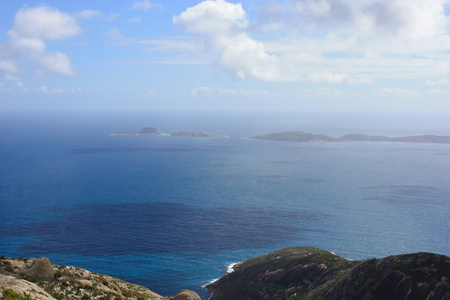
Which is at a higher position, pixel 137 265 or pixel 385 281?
pixel 385 281

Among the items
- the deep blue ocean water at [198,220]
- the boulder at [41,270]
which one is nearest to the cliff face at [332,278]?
the deep blue ocean water at [198,220]

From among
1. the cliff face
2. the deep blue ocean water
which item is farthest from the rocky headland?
the deep blue ocean water

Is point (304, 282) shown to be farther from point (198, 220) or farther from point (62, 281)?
point (198, 220)

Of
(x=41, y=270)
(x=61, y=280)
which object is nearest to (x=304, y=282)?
(x=61, y=280)

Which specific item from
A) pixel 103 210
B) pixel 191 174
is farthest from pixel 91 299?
pixel 191 174

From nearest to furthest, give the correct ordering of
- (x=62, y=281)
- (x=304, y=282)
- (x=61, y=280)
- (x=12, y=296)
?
(x=12, y=296) → (x=62, y=281) → (x=61, y=280) → (x=304, y=282)

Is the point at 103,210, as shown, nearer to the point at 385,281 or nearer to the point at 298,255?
the point at 298,255

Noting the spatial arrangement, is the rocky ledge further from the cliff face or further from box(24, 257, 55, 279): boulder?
the cliff face
